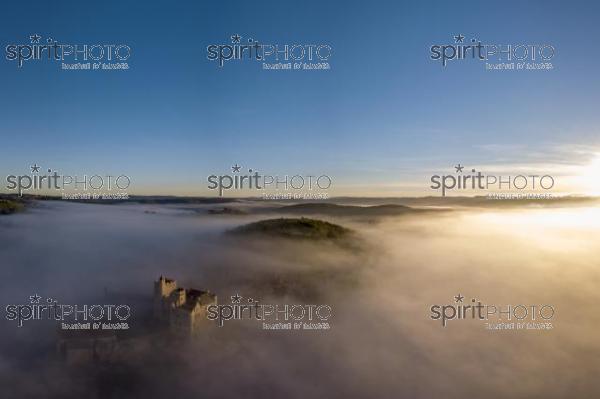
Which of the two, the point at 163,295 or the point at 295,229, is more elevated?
the point at 295,229

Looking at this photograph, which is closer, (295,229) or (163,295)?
(163,295)

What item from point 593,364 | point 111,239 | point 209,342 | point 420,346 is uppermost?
point 111,239

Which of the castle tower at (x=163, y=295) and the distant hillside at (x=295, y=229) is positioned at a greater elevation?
the distant hillside at (x=295, y=229)

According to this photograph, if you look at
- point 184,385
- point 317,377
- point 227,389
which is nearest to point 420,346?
point 317,377

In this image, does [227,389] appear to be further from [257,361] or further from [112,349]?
[112,349]

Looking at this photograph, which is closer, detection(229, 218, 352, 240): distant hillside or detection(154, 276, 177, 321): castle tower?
detection(154, 276, 177, 321): castle tower

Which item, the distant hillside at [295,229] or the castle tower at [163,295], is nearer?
the castle tower at [163,295]

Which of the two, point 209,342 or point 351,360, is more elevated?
point 209,342

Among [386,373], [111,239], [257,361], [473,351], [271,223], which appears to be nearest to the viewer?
[257,361]
